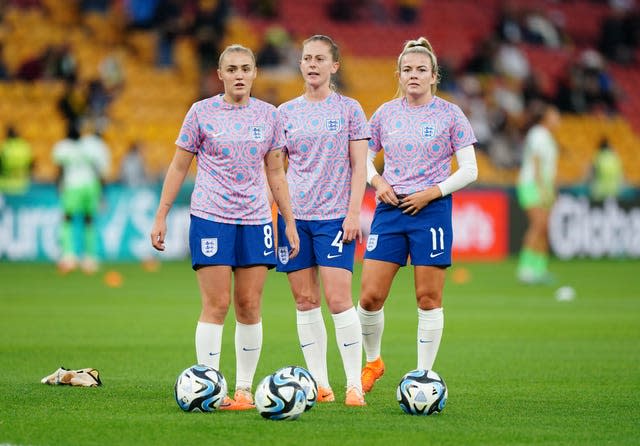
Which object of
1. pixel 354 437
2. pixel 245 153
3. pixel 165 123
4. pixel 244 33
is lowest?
pixel 354 437

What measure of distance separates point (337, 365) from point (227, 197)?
10.2 ft

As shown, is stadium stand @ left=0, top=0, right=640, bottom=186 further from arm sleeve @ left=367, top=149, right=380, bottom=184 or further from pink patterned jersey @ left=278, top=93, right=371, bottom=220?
pink patterned jersey @ left=278, top=93, right=371, bottom=220

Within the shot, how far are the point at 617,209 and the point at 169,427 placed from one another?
2184cm

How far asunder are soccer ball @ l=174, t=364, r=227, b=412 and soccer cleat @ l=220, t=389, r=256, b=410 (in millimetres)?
162

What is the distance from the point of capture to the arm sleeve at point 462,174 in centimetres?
852

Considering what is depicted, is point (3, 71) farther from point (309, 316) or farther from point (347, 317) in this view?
point (347, 317)

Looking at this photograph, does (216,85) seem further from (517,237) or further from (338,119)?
(338,119)

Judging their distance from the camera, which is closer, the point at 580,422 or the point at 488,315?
the point at 580,422

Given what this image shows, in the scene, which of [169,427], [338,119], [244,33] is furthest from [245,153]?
[244,33]

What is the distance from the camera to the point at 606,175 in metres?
29.0

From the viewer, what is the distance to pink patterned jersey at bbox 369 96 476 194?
8602 mm

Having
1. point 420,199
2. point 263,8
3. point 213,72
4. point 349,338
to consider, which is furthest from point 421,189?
point 263,8

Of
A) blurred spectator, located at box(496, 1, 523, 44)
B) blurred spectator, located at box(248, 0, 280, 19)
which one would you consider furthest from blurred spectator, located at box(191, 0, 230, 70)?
blurred spectator, located at box(496, 1, 523, 44)

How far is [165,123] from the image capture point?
28281mm
